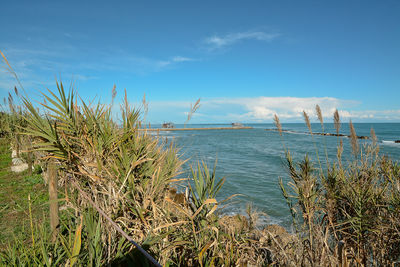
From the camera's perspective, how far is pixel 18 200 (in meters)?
6.32

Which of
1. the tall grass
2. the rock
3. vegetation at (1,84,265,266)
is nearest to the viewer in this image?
vegetation at (1,84,265,266)

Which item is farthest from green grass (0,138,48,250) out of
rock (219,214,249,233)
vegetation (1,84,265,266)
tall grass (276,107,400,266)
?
tall grass (276,107,400,266)

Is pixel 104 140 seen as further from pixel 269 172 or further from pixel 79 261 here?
pixel 269 172

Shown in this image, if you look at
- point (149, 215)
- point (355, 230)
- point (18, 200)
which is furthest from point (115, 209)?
point (18, 200)

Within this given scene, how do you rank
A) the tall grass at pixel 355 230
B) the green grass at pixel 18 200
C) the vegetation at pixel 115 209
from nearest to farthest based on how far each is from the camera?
the vegetation at pixel 115 209 < the tall grass at pixel 355 230 < the green grass at pixel 18 200

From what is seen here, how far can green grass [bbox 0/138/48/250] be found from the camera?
452cm

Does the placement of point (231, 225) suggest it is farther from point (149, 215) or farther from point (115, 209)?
point (115, 209)

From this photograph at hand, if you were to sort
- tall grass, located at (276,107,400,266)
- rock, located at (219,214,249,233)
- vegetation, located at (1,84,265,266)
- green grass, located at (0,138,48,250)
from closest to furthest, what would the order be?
vegetation, located at (1,84,265,266)
rock, located at (219,214,249,233)
tall grass, located at (276,107,400,266)
green grass, located at (0,138,48,250)

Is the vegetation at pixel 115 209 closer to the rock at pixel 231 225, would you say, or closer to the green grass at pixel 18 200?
the rock at pixel 231 225

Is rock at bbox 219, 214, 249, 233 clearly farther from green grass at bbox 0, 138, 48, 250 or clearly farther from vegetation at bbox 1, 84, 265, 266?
green grass at bbox 0, 138, 48, 250

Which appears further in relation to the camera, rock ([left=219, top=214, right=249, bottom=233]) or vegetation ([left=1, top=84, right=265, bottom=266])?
rock ([left=219, top=214, right=249, bottom=233])

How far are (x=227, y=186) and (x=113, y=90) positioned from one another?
8.83 meters

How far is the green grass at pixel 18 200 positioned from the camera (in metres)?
4.52

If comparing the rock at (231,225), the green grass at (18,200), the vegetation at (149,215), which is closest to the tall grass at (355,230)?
the vegetation at (149,215)
